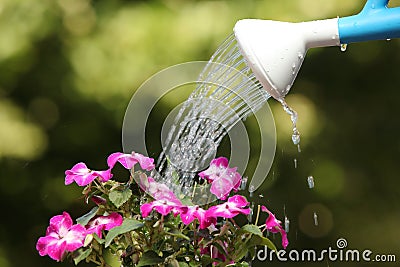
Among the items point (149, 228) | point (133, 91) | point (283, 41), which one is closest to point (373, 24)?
point (283, 41)

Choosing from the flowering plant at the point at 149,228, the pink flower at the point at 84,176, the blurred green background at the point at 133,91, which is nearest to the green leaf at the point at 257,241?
the flowering plant at the point at 149,228

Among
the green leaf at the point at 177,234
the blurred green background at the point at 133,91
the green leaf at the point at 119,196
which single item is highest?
the blurred green background at the point at 133,91

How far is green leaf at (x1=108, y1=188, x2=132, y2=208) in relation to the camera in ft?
3.11

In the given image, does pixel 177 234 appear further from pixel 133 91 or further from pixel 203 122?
pixel 133 91

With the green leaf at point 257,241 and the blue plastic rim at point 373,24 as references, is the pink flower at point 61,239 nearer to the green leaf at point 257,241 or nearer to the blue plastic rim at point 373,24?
the green leaf at point 257,241

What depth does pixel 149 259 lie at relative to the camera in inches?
35.4

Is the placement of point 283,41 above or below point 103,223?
above

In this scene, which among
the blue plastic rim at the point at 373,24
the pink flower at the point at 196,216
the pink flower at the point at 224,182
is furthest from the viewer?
the pink flower at the point at 224,182

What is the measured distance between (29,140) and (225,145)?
697mm

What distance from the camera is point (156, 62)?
86.4 inches

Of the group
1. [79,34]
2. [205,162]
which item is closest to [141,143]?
[205,162]

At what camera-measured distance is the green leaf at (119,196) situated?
37.3 inches

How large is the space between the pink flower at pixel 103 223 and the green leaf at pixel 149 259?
0.07 metres

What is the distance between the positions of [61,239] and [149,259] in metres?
0.14
